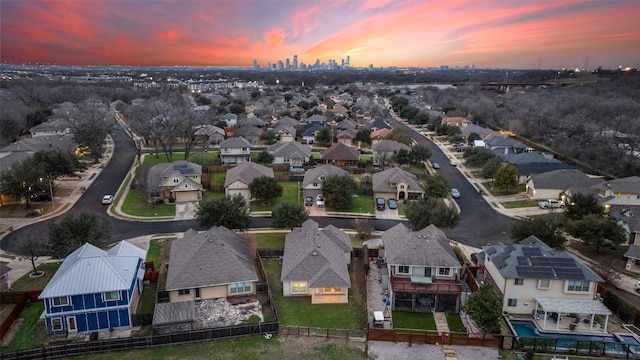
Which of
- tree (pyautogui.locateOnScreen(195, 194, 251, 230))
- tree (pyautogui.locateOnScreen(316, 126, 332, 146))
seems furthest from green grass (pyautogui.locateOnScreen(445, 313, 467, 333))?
tree (pyautogui.locateOnScreen(316, 126, 332, 146))

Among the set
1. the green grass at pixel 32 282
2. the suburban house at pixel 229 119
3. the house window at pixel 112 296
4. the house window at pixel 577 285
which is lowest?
the green grass at pixel 32 282

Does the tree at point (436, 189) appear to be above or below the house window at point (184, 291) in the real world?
above

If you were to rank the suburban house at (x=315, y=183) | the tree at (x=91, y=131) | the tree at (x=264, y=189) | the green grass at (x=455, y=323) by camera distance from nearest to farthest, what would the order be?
the green grass at (x=455, y=323) → the tree at (x=264, y=189) → the suburban house at (x=315, y=183) → the tree at (x=91, y=131)

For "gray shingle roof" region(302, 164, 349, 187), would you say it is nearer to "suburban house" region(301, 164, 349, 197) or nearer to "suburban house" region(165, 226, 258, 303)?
"suburban house" region(301, 164, 349, 197)

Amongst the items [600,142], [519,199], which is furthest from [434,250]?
[600,142]

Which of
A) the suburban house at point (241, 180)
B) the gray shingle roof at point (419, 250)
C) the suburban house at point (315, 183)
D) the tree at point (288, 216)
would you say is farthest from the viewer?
the suburban house at point (315, 183)

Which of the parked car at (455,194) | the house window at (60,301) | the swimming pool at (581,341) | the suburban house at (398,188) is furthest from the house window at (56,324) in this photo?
the parked car at (455,194)

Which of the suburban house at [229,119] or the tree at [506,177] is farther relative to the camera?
the suburban house at [229,119]

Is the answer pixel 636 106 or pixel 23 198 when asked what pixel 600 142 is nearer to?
pixel 636 106

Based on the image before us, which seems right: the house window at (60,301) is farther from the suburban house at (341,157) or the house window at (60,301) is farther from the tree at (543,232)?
the suburban house at (341,157)

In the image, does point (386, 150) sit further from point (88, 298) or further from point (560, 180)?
point (88, 298)
